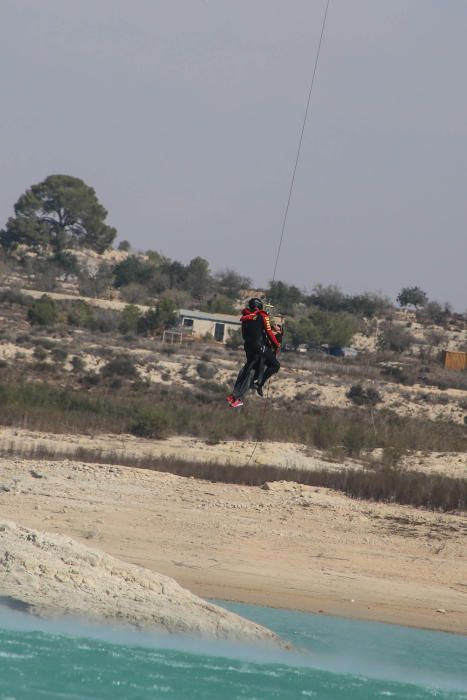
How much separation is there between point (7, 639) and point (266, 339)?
24.6 ft

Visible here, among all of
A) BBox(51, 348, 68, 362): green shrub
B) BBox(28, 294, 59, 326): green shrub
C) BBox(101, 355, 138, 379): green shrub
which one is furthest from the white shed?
BBox(101, 355, 138, 379): green shrub

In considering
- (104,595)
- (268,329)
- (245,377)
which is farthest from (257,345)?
(104,595)

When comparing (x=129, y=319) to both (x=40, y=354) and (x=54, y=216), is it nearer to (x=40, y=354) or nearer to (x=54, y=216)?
(x=40, y=354)

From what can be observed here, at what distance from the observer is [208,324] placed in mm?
71250

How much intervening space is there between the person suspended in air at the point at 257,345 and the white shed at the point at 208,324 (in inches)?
1919

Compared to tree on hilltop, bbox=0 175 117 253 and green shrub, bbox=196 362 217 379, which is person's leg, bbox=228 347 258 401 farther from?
tree on hilltop, bbox=0 175 117 253

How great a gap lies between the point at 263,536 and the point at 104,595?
6.30 m

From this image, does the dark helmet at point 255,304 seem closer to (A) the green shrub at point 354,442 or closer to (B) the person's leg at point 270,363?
(B) the person's leg at point 270,363

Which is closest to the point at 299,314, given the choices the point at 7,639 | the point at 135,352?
the point at 135,352

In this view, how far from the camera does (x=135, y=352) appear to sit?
58125 millimetres

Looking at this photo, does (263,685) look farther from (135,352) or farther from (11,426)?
(135,352)

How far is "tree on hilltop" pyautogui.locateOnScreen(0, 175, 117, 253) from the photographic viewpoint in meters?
94.8

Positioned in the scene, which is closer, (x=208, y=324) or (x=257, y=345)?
(x=257, y=345)

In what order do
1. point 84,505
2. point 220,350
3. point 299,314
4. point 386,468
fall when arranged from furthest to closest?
1. point 299,314
2. point 220,350
3. point 386,468
4. point 84,505
